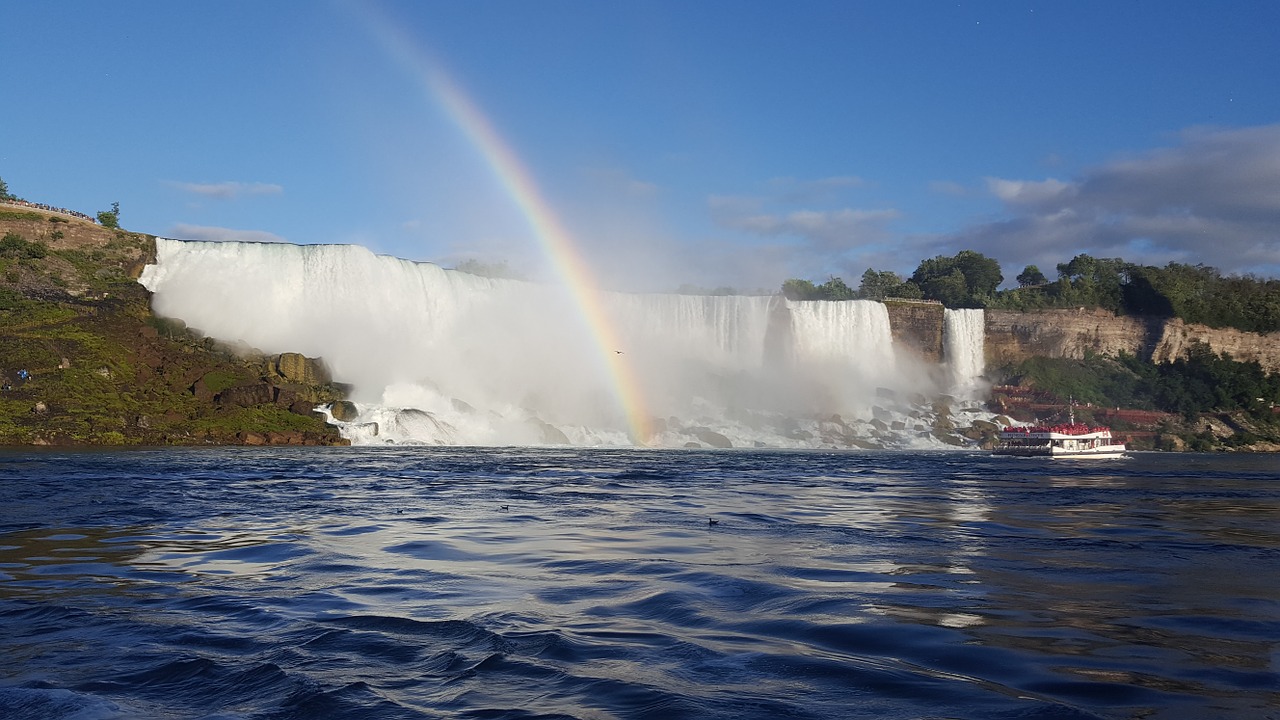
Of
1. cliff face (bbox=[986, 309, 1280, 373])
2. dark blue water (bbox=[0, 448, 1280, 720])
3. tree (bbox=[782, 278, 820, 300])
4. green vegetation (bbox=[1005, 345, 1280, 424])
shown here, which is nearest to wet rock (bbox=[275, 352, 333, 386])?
dark blue water (bbox=[0, 448, 1280, 720])

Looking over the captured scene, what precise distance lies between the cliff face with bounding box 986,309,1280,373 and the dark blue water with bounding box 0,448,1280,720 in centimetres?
6429

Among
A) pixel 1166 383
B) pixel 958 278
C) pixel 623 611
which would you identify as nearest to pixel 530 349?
pixel 623 611

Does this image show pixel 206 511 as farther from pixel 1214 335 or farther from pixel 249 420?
pixel 1214 335

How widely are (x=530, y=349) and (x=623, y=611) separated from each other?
2002 inches

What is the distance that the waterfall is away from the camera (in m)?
75.6

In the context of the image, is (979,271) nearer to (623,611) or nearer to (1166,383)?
(1166,383)

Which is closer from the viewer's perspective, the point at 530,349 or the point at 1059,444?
the point at 1059,444

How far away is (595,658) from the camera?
227 inches

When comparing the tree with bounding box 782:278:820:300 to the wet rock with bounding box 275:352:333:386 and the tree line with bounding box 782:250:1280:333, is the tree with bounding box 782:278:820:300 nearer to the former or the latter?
the tree line with bounding box 782:250:1280:333

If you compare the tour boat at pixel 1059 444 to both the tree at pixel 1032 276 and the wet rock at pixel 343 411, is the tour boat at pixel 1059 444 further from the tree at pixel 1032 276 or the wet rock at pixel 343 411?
the tree at pixel 1032 276

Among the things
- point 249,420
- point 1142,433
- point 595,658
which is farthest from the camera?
point 1142,433

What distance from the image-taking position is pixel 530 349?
57.7m

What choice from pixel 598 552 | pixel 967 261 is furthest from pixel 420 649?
pixel 967 261

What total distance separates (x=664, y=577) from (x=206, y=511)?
359 inches
